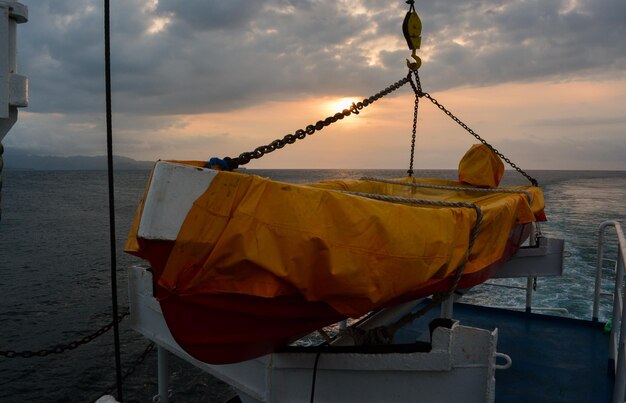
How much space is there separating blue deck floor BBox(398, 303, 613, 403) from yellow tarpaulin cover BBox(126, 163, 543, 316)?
10.1ft

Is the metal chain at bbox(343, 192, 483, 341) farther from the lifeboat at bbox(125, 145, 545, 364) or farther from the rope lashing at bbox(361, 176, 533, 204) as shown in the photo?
the rope lashing at bbox(361, 176, 533, 204)

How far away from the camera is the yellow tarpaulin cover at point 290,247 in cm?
255

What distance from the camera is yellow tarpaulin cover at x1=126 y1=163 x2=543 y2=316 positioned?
2.55 meters

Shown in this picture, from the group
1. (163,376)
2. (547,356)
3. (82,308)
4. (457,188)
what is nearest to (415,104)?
(457,188)

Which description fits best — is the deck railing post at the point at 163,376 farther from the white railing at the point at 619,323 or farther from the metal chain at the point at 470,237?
the white railing at the point at 619,323

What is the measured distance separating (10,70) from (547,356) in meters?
6.91

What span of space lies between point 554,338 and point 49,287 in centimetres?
2071

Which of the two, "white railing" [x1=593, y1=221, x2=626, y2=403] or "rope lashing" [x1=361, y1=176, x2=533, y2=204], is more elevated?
"rope lashing" [x1=361, y1=176, x2=533, y2=204]

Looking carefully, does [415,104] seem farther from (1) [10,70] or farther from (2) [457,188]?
(1) [10,70]

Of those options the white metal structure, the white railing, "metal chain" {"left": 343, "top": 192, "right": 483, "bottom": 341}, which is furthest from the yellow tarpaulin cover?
the white metal structure

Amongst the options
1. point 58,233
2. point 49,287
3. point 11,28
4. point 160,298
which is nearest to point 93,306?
point 49,287

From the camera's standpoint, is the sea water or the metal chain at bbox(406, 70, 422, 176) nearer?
the metal chain at bbox(406, 70, 422, 176)

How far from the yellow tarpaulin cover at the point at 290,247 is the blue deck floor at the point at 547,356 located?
10.1 ft

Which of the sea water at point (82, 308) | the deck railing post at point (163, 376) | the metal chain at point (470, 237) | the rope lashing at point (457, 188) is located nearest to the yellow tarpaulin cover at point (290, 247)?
the metal chain at point (470, 237)
